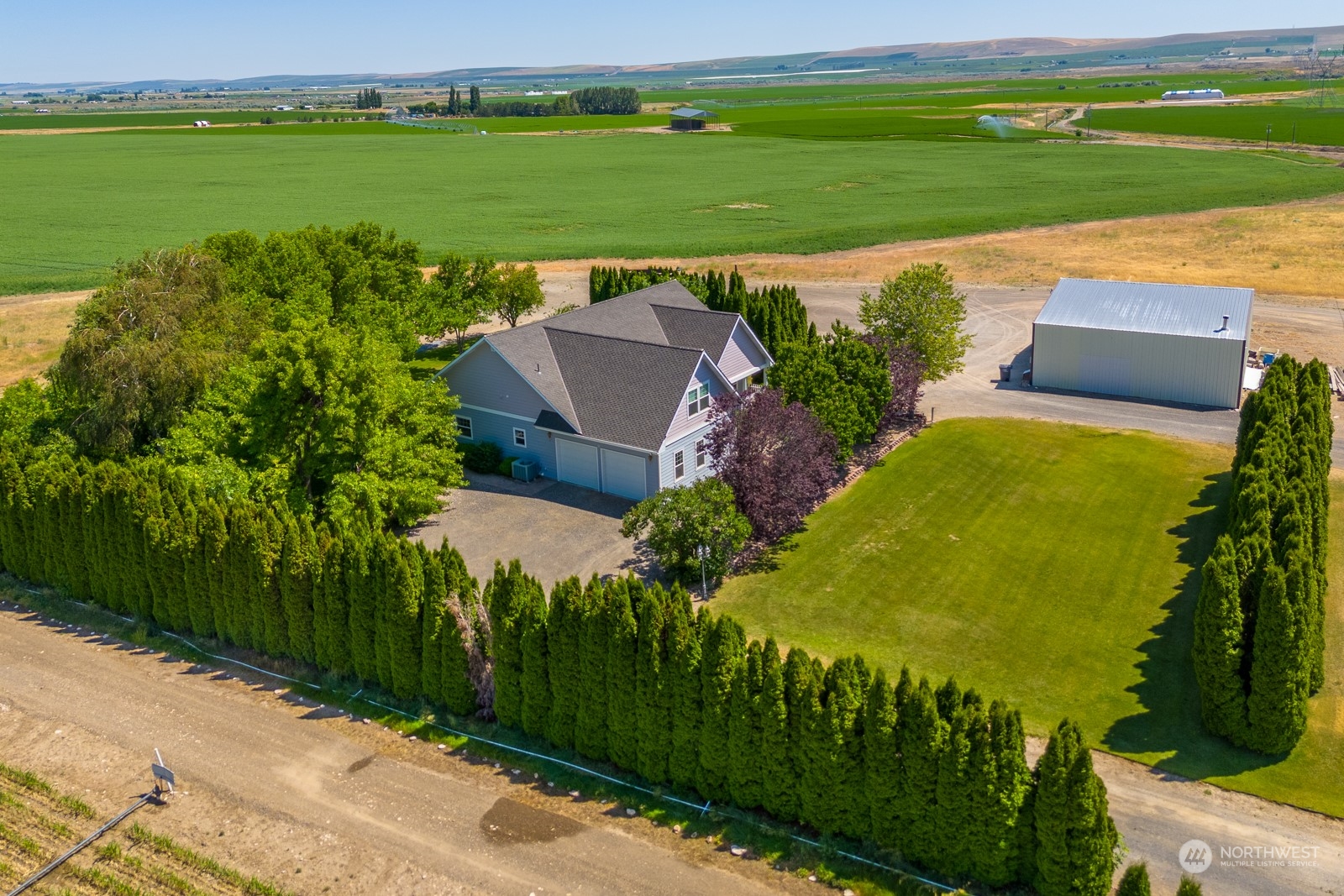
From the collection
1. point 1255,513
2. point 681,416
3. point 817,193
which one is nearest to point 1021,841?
point 1255,513

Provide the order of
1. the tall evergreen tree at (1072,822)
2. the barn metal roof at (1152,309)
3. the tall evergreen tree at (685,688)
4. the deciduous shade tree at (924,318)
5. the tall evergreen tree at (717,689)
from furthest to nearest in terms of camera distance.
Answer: the barn metal roof at (1152,309) → the deciduous shade tree at (924,318) → the tall evergreen tree at (685,688) → the tall evergreen tree at (717,689) → the tall evergreen tree at (1072,822)

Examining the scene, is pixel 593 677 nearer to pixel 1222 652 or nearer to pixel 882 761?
pixel 882 761

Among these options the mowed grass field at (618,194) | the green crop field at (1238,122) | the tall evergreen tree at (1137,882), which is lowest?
the tall evergreen tree at (1137,882)

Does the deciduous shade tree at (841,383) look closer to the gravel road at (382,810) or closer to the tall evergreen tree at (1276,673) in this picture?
the tall evergreen tree at (1276,673)

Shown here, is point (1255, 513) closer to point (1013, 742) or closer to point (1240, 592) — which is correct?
point (1240, 592)

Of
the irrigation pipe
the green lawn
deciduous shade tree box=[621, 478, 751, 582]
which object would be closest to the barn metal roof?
the green lawn

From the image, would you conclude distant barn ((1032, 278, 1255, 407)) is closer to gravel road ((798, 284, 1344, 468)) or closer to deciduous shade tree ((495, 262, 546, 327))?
gravel road ((798, 284, 1344, 468))

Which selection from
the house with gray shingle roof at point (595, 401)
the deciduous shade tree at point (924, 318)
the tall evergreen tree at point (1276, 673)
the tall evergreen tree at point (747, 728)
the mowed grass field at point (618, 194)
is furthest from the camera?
the mowed grass field at point (618, 194)

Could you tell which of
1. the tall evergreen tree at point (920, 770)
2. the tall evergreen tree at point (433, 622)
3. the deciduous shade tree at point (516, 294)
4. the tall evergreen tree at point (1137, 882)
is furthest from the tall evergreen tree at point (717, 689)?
the deciduous shade tree at point (516, 294)
